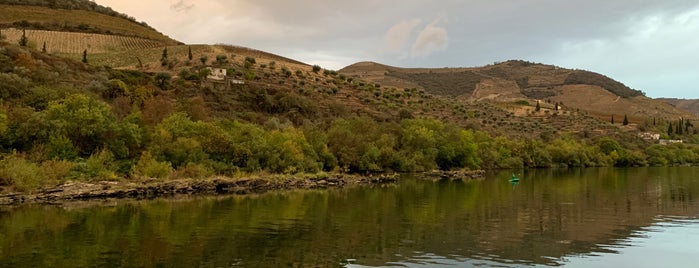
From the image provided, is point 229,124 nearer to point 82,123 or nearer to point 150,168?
point 150,168

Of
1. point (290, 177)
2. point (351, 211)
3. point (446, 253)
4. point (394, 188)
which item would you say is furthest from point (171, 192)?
point (446, 253)

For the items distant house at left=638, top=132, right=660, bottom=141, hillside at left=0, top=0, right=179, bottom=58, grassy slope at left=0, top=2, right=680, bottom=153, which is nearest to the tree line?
grassy slope at left=0, top=2, right=680, bottom=153

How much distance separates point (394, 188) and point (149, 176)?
23.9 metres

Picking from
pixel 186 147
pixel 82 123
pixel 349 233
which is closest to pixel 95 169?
pixel 82 123

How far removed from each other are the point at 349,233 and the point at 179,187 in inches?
985

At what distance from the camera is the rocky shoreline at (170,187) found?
3897cm

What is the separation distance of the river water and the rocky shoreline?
3.15 m

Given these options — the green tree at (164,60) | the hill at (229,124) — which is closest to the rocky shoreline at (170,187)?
the hill at (229,124)

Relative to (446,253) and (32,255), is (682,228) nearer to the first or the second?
(446,253)

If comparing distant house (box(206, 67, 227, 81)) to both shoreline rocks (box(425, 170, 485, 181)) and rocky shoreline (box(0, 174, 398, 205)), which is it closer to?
shoreline rocks (box(425, 170, 485, 181))

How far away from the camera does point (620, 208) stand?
131 feet

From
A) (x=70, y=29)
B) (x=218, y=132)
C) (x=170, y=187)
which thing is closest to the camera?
(x=170, y=187)

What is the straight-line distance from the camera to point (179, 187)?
47375mm

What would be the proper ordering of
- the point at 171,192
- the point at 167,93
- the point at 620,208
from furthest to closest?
the point at 167,93
the point at 171,192
the point at 620,208
